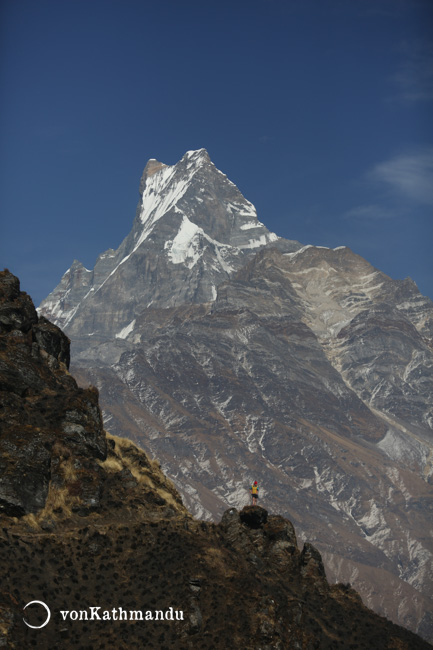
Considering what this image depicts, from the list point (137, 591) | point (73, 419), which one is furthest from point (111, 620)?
point (73, 419)

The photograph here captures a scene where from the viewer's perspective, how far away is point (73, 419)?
11638cm

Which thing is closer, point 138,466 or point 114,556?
point 114,556

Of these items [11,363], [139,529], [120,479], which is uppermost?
[11,363]

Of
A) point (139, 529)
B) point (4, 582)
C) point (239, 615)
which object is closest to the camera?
point (4, 582)

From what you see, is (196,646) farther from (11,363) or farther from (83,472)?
(11,363)

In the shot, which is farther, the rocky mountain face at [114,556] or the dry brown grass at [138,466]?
the dry brown grass at [138,466]

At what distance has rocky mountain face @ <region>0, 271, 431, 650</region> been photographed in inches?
3639

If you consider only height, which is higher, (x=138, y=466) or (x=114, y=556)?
(x=138, y=466)

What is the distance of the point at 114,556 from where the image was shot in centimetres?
10269

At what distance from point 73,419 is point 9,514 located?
18.3 metres

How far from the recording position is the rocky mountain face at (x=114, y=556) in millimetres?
92438

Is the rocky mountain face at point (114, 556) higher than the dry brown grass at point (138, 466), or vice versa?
the dry brown grass at point (138, 466)

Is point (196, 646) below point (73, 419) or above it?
below

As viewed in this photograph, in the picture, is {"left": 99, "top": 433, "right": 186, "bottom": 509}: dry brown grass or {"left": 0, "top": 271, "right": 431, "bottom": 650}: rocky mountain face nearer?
{"left": 0, "top": 271, "right": 431, "bottom": 650}: rocky mountain face
